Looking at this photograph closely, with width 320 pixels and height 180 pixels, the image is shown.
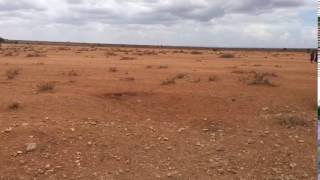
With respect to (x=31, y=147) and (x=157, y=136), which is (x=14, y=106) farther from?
(x=157, y=136)

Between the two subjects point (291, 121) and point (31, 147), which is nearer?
point (31, 147)

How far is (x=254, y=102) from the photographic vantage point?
12297 millimetres

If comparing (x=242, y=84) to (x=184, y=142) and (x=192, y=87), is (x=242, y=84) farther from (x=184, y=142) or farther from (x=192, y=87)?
(x=184, y=142)

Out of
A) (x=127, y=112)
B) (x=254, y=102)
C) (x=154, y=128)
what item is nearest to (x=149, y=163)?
(x=154, y=128)

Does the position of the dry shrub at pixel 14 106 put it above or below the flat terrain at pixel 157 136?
above

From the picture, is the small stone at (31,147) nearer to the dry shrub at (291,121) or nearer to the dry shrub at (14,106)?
the dry shrub at (14,106)

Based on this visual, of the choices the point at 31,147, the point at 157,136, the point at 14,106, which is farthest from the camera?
the point at 14,106

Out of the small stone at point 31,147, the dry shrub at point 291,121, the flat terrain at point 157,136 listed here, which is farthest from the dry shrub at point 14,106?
the dry shrub at point 291,121

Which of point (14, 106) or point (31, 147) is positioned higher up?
point (14, 106)

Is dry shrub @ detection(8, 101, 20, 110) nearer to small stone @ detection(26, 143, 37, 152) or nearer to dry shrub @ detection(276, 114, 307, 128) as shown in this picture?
small stone @ detection(26, 143, 37, 152)

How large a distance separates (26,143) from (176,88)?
300 inches

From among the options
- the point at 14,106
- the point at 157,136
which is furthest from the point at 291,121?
the point at 14,106

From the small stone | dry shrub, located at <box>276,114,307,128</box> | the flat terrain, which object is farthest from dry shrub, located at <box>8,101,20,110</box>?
dry shrub, located at <box>276,114,307,128</box>

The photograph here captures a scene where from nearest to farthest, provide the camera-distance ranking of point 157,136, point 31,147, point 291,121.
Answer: point 31,147 → point 157,136 → point 291,121
